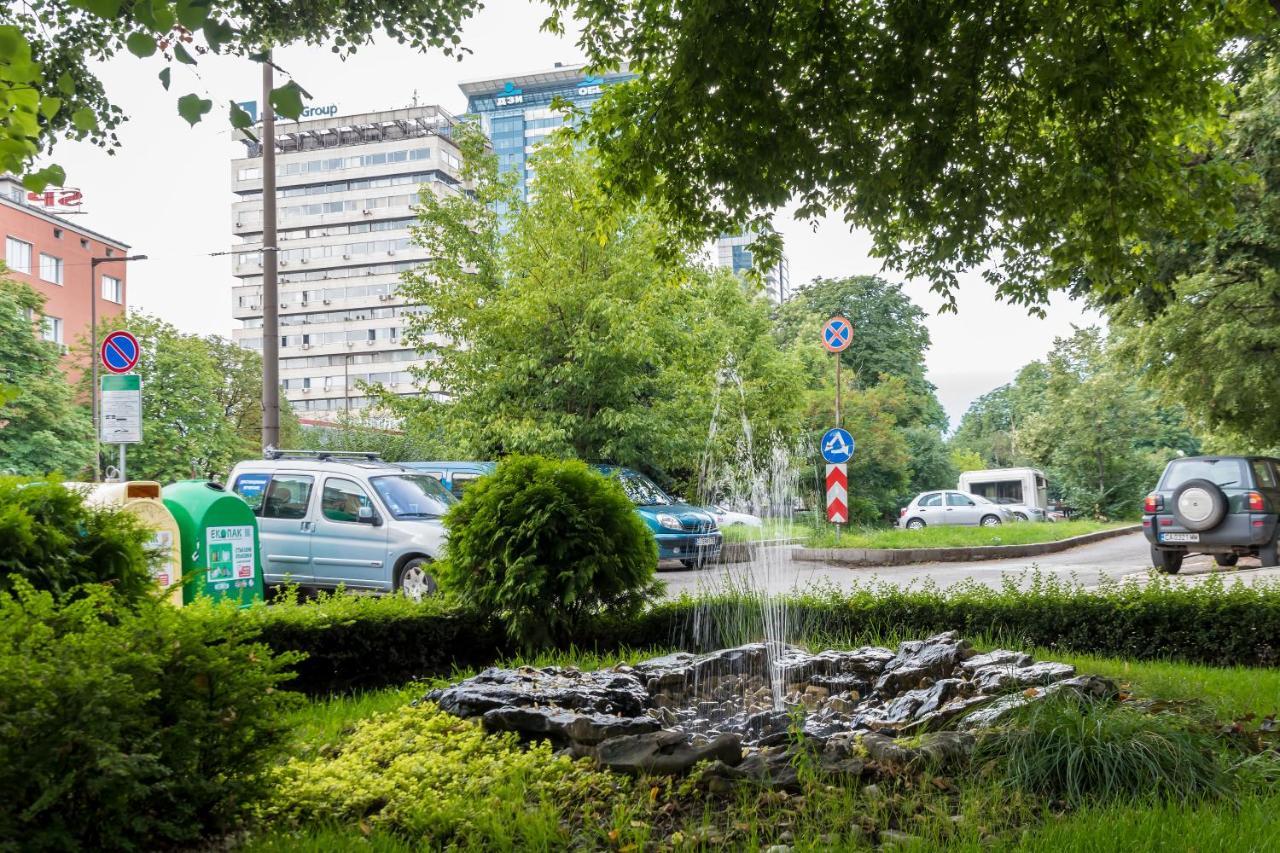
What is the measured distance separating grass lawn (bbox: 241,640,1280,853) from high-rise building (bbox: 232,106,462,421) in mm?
114191

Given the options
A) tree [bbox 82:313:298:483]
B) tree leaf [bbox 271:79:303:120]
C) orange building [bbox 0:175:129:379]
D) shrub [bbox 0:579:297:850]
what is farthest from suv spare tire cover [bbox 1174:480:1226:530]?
orange building [bbox 0:175:129:379]

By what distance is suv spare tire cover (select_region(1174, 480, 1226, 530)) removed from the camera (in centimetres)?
1533

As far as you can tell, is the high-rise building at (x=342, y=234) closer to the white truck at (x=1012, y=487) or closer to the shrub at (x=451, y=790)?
the white truck at (x=1012, y=487)

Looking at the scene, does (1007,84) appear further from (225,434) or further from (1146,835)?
(225,434)

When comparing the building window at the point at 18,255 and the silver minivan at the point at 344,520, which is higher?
the building window at the point at 18,255

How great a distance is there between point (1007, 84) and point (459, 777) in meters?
6.91

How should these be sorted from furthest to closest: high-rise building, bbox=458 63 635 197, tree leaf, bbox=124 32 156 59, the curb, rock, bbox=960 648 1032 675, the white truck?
high-rise building, bbox=458 63 635 197 < the white truck < the curb < rock, bbox=960 648 1032 675 < tree leaf, bbox=124 32 156 59

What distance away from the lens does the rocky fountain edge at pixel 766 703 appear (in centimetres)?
439

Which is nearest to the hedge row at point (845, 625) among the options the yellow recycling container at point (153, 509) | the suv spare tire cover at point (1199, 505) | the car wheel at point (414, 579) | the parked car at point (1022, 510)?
the yellow recycling container at point (153, 509)

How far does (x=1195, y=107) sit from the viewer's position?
27.2 ft

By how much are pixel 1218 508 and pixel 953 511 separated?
24.4m

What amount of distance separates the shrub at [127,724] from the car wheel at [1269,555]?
16.2 m

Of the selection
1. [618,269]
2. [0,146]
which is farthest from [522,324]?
[0,146]

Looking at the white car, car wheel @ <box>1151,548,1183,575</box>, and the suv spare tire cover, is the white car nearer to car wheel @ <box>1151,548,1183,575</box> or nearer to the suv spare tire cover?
car wheel @ <box>1151,548,1183,575</box>
